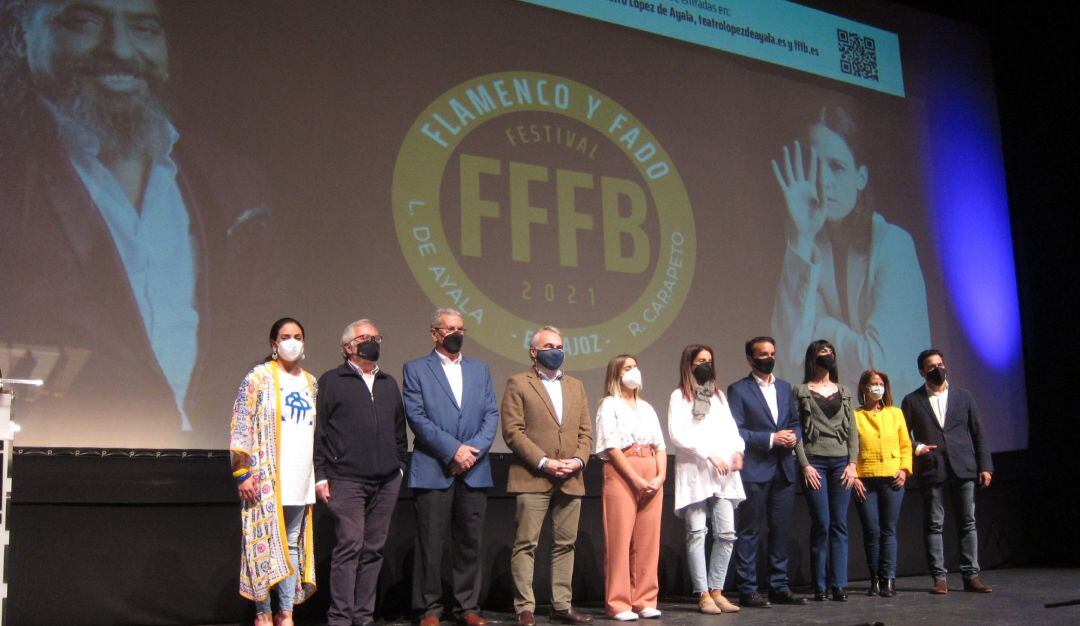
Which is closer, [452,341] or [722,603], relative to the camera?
[452,341]

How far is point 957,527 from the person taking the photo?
5402 millimetres

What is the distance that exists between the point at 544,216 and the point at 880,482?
2.30 meters

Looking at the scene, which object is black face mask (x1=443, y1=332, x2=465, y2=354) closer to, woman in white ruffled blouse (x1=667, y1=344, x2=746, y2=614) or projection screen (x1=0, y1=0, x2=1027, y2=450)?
projection screen (x1=0, y1=0, x2=1027, y2=450)

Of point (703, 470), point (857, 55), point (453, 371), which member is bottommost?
point (703, 470)

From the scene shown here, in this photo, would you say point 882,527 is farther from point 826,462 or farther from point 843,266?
point 843,266

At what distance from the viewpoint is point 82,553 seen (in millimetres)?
4266

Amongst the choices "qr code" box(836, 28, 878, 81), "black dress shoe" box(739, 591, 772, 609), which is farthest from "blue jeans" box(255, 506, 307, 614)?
"qr code" box(836, 28, 878, 81)

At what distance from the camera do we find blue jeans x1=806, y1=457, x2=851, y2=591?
514 cm

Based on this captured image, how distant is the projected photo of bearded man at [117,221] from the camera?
4.26 meters

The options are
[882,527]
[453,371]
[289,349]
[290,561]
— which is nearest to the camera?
[290,561]

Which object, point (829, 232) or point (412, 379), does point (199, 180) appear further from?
point (829, 232)

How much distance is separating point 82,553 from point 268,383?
1.12 meters

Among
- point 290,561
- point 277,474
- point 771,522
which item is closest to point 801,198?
point 771,522

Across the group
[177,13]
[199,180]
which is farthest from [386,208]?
[177,13]
